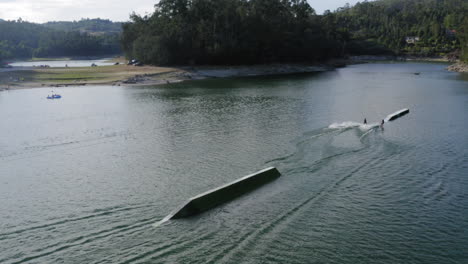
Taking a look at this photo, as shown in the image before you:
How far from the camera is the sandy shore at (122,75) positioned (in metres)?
99.9

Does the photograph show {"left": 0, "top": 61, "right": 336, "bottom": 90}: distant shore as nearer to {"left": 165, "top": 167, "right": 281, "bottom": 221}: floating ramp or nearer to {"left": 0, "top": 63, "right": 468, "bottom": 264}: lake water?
{"left": 0, "top": 63, "right": 468, "bottom": 264}: lake water

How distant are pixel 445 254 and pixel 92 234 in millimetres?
18923

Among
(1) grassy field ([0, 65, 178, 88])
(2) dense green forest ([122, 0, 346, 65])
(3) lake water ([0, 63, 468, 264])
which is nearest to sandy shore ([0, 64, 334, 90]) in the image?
(1) grassy field ([0, 65, 178, 88])

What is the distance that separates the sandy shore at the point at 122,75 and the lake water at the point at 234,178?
147 feet

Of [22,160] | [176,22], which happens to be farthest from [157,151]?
[176,22]

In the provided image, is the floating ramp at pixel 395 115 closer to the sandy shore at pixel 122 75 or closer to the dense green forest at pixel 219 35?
the sandy shore at pixel 122 75

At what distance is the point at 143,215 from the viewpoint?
75.4ft

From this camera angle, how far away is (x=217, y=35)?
414 feet

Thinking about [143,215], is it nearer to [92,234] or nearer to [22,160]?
[92,234]

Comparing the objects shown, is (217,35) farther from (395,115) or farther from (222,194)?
(222,194)

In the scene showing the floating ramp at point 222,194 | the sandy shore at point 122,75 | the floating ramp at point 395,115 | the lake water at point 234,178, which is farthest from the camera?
the sandy shore at point 122,75

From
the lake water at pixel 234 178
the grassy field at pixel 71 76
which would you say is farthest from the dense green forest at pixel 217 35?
the lake water at pixel 234 178

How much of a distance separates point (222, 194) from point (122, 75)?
93.7 m

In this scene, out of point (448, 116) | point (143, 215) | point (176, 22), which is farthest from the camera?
point (176, 22)
